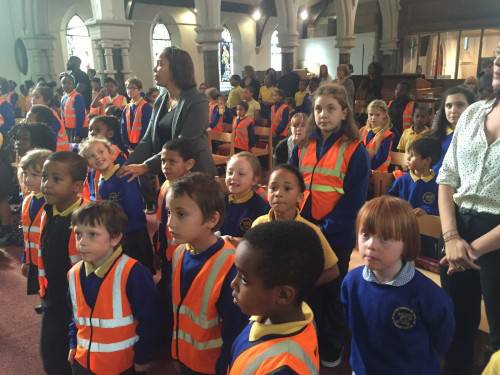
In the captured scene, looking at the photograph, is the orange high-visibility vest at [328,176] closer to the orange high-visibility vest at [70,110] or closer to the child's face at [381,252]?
the child's face at [381,252]

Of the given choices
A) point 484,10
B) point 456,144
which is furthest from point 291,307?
point 484,10

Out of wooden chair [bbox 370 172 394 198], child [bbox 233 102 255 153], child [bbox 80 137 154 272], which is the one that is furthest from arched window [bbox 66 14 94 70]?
wooden chair [bbox 370 172 394 198]

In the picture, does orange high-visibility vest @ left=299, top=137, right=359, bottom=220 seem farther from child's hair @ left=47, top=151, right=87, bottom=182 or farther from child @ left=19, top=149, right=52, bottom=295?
child @ left=19, top=149, right=52, bottom=295

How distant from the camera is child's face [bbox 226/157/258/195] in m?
2.17

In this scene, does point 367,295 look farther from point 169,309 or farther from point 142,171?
point 142,171

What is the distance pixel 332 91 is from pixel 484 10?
12.4 metres

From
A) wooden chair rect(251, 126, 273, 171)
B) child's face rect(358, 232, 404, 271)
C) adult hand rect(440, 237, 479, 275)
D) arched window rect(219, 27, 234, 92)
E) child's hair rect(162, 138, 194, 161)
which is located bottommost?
wooden chair rect(251, 126, 273, 171)

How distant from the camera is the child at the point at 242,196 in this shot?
2176mm

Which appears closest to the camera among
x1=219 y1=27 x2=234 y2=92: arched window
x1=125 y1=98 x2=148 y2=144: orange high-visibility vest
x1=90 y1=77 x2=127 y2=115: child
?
x1=125 y1=98 x2=148 y2=144: orange high-visibility vest

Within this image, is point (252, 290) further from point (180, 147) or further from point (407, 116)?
point (407, 116)

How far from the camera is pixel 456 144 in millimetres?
1584

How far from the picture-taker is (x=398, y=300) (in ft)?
4.36

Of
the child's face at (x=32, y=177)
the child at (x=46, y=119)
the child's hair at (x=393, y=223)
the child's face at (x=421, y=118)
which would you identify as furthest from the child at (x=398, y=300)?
the child at (x=46, y=119)

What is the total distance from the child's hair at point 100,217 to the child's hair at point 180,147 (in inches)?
25.1
